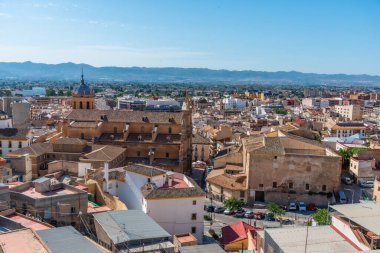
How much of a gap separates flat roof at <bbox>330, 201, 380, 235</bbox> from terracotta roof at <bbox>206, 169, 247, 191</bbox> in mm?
19459

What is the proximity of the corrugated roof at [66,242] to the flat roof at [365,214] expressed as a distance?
1110cm

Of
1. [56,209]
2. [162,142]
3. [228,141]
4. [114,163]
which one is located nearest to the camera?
[56,209]

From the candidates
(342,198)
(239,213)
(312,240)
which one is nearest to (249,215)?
(239,213)

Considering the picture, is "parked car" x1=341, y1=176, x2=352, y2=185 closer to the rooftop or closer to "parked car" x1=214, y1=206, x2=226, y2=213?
"parked car" x1=214, y1=206, x2=226, y2=213

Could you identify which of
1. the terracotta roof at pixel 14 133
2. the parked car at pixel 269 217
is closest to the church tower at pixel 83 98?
the terracotta roof at pixel 14 133

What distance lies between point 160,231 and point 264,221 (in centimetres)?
1630

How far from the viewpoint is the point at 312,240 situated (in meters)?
18.7

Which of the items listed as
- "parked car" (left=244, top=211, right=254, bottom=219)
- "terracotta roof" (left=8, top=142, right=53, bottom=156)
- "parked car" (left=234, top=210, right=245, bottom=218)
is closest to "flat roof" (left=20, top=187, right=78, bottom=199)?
"parked car" (left=234, top=210, right=245, bottom=218)

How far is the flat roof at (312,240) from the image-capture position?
58.5 ft

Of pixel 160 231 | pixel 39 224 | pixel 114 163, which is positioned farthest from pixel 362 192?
pixel 39 224

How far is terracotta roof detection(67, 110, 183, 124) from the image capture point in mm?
48531

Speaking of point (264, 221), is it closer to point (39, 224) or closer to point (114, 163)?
point (114, 163)

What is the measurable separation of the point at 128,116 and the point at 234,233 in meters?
23.9

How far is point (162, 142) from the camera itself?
47.2 meters
